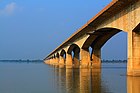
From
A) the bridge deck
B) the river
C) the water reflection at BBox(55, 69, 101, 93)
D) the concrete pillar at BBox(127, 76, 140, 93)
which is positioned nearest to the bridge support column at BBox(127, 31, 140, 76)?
the river

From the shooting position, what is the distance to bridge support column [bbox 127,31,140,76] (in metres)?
31.6

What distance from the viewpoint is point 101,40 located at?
61406mm

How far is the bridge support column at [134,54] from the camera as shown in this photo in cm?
3159

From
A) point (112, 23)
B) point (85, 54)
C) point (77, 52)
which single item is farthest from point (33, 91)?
point (77, 52)

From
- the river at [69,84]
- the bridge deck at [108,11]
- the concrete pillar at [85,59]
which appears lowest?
the river at [69,84]

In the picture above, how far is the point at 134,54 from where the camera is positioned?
3195cm

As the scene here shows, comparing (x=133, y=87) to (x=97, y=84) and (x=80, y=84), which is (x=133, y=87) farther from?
(x=80, y=84)

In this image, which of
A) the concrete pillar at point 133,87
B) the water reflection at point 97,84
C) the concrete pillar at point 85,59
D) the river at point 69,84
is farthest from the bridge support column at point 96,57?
the concrete pillar at point 133,87

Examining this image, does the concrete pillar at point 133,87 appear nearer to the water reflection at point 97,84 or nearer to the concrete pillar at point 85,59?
the water reflection at point 97,84

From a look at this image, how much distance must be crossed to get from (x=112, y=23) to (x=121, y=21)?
12.8 ft

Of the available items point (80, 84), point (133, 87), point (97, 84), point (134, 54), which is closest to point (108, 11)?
point (134, 54)

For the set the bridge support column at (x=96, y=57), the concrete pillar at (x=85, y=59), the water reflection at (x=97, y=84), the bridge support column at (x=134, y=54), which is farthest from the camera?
the bridge support column at (x=96, y=57)

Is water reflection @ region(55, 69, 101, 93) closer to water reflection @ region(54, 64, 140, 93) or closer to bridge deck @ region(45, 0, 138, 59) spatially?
water reflection @ region(54, 64, 140, 93)

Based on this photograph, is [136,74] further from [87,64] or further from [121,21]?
[87,64]
